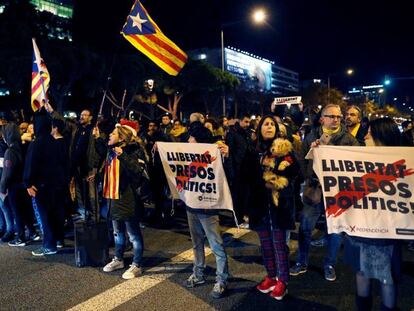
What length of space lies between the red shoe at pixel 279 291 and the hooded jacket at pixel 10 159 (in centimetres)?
458

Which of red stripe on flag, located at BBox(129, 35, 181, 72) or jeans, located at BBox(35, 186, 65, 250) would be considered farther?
red stripe on flag, located at BBox(129, 35, 181, 72)

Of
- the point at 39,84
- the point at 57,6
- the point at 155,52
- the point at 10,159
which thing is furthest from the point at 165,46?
the point at 57,6

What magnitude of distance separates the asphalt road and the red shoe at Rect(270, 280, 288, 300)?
0.19ft

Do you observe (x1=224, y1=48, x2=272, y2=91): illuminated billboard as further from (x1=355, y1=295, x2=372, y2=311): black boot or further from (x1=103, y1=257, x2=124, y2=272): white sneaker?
(x1=355, y1=295, x2=372, y2=311): black boot

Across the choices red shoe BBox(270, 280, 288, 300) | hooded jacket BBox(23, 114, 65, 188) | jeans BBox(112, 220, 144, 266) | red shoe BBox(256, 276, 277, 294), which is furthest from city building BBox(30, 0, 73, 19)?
red shoe BBox(270, 280, 288, 300)

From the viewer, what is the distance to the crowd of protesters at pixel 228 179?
4168mm

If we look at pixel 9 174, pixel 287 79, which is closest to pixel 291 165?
pixel 9 174

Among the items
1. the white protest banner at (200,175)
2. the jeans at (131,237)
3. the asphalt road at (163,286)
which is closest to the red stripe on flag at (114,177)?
the jeans at (131,237)

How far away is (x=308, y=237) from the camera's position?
16.3ft

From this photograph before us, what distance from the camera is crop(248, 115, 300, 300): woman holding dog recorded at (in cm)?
420

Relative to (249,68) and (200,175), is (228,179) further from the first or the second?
(249,68)

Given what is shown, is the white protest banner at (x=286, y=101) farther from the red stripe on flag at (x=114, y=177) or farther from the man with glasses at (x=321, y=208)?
the red stripe on flag at (x=114, y=177)

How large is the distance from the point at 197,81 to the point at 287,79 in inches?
3844

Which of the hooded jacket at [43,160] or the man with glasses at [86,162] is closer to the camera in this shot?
the hooded jacket at [43,160]
